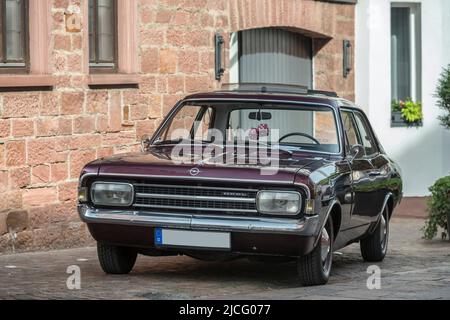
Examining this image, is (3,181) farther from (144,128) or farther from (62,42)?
(144,128)

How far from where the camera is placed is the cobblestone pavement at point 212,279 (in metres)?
9.30

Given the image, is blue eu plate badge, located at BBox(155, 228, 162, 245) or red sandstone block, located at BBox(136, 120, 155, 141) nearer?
blue eu plate badge, located at BBox(155, 228, 162, 245)

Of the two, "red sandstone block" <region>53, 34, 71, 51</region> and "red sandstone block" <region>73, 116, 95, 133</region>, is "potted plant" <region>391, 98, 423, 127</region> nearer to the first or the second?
Answer: "red sandstone block" <region>73, 116, 95, 133</region>

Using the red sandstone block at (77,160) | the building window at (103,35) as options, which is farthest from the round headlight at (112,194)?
the building window at (103,35)

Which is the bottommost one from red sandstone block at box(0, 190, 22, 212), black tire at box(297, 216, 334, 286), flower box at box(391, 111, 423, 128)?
black tire at box(297, 216, 334, 286)

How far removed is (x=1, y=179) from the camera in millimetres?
12406

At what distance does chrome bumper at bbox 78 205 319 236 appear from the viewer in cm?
955

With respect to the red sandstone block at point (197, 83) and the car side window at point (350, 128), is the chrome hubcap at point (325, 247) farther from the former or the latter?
the red sandstone block at point (197, 83)

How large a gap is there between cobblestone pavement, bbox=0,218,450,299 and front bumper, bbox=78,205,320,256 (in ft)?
1.14

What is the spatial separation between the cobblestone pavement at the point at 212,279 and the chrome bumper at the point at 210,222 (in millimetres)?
490

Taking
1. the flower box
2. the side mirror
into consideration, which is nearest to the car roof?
the side mirror

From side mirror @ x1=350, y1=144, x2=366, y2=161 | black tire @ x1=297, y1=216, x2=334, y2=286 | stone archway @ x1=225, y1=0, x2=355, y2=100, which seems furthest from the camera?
stone archway @ x1=225, y1=0, x2=355, y2=100

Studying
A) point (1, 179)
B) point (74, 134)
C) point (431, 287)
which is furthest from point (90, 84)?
point (431, 287)

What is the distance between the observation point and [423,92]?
2105cm
